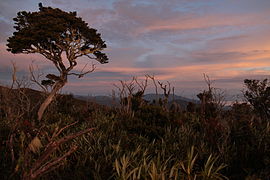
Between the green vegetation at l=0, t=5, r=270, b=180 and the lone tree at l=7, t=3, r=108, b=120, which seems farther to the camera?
the lone tree at l=7, t=3, r=108, b=120

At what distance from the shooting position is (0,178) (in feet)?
14.7

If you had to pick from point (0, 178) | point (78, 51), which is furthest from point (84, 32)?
point (0, 178)

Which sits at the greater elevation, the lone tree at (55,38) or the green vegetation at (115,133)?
the lone tree at (55,38)

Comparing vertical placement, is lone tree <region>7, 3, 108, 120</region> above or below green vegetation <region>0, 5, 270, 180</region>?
above

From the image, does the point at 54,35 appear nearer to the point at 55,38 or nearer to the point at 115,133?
the point at 55,38

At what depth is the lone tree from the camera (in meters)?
17.2

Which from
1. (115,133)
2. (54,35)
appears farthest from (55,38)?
(115,133)

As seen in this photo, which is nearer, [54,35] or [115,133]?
[115,133]

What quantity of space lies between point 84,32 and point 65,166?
1602 centimetres

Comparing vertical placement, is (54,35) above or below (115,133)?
above

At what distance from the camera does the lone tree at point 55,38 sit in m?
17.2

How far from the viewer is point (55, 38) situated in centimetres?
1775

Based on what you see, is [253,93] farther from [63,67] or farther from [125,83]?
[63,67]

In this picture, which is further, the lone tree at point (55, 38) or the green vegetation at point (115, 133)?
the lone tree at point (55, 38)
